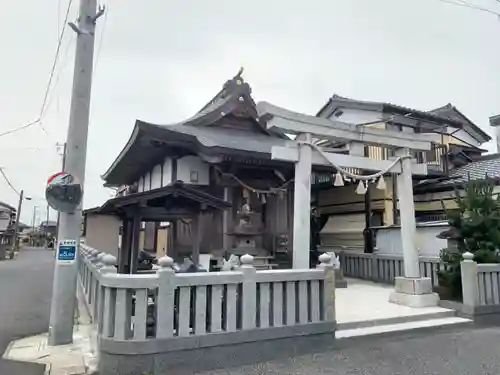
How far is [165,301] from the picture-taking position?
4.11 m

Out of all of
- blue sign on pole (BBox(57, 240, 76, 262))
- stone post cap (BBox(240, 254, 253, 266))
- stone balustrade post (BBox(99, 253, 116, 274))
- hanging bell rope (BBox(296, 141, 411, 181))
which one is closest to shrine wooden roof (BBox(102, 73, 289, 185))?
hanging bell rope (BBox(296, 141, 411, 181))

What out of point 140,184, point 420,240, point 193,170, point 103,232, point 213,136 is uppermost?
point 213,136

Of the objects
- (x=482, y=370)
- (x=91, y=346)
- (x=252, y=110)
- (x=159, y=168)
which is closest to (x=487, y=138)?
(x=252, y=110)

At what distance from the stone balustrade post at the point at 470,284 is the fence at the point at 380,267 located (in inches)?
58.9

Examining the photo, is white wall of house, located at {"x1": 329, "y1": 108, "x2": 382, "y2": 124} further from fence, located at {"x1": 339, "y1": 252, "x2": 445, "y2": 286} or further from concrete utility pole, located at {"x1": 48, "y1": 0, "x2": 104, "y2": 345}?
concrete utility pole, located at {"x1": 48, "y1": 0, "x2": 104, "y2": 345}

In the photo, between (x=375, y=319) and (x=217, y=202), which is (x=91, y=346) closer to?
(x=217, y=202)

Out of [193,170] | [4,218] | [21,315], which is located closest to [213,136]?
[193,170]

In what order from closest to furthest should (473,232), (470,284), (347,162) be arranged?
(470,284)
(347,162)
(473,232)

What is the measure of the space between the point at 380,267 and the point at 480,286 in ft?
12.9

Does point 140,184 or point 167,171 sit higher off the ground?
point 140,184

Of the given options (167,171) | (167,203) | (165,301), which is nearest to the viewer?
(165,301)

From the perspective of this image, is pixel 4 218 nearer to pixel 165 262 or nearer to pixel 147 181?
pixel 147 181

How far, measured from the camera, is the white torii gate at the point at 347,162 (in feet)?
20.5

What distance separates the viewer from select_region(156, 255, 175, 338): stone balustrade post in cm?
407
